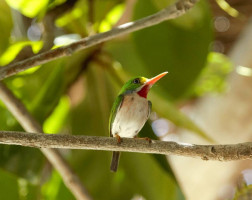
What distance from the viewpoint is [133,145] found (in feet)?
1.50

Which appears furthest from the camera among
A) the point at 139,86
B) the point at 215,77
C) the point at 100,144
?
the point at 215,77

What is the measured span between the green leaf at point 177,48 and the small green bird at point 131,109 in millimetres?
192

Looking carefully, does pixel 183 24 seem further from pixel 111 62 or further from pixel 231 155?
pixel 231 155

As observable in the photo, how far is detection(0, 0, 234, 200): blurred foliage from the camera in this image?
2.43ft

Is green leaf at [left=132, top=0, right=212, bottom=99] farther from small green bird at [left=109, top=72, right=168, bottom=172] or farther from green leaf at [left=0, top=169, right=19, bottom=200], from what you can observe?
green leaf at [left=0, top=169, right=19, bottom=200]

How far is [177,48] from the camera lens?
800mm

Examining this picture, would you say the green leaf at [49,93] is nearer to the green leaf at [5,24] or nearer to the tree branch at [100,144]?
the green leaf at [5,24]

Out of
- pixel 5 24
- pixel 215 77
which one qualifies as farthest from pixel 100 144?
pixel 215 77

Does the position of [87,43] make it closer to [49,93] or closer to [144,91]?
[144,91]

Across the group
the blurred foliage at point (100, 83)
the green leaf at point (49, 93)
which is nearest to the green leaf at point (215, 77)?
the blurred foliage at point (100, 83)

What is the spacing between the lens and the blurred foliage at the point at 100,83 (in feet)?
2.43

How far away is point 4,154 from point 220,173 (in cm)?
70

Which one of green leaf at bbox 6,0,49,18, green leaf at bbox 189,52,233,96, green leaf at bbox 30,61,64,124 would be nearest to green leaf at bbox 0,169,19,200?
green leaf at bbox 30,61,64,124

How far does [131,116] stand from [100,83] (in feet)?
0.87
